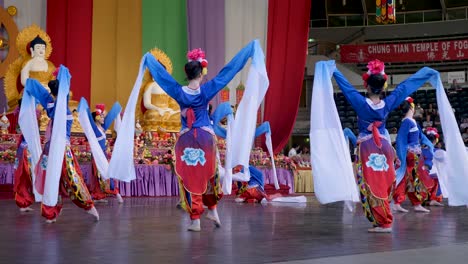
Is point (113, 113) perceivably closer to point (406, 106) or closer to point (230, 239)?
point (406, 106)

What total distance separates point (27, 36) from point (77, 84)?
1.06m

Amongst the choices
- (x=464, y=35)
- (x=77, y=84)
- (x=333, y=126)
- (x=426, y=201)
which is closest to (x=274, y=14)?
(x=77, y=84)

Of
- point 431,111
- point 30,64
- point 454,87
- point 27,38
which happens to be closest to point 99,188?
point 30,64

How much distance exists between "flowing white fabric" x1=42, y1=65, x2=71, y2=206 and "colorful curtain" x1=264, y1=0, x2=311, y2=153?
23.7 ft

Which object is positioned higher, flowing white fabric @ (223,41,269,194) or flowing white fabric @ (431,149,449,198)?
flowing white fabric @ (223,41,269,194)

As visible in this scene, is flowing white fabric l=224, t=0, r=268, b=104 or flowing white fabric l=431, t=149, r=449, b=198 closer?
flowing white fabric l=431, t=149, r=449, b=198

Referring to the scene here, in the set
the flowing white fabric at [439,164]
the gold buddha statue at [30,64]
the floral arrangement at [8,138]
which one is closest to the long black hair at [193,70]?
the flowing white fabric at [439,164]

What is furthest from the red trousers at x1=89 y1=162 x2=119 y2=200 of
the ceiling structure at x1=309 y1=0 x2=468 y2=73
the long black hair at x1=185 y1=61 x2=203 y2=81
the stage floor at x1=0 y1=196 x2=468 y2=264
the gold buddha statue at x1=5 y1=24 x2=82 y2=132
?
the ceiling structure at x1=309 y1=0 x2=468 y2=73

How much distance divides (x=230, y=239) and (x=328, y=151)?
1.08 metres

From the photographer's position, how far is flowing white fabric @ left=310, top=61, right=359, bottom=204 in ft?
16.4

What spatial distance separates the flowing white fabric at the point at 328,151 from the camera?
197 inches

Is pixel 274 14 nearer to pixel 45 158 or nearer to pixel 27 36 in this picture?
pixel 27 36

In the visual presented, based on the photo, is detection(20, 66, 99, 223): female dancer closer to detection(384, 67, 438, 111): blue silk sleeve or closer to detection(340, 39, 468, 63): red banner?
detection(384, 67, 438, 111): blue silk sleeve

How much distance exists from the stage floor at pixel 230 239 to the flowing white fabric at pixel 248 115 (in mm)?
511
